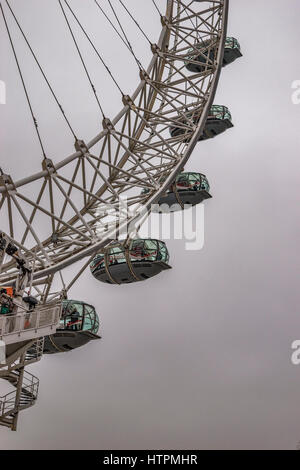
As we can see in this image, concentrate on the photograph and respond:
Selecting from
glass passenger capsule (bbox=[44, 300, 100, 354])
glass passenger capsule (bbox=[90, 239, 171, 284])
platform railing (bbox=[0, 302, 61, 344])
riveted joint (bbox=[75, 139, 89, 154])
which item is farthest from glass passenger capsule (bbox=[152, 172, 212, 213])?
platform railing (bbox=[0, 302, 61, 344])

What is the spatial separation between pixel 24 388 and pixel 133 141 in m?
12.8

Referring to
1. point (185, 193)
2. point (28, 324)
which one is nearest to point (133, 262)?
point (185, 193)

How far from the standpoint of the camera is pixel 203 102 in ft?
102

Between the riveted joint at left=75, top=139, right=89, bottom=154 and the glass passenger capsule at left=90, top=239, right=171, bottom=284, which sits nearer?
the riveted joint at left=75, top=139, right=89, bottom=154

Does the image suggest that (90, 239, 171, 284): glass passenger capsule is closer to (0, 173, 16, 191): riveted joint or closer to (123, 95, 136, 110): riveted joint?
(0, 173, 16, 191): riveted joint

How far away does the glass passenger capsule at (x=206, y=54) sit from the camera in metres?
31.8

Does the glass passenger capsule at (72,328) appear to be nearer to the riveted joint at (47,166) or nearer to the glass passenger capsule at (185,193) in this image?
the riveted joint at (47,166)

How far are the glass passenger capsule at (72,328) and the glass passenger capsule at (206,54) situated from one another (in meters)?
13.4

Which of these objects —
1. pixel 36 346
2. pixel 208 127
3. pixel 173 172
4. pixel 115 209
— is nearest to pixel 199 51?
pixel 208 127

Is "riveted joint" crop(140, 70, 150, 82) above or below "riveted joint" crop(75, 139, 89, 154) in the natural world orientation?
above

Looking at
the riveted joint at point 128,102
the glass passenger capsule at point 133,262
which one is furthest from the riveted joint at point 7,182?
the riveted joint at point 128,102

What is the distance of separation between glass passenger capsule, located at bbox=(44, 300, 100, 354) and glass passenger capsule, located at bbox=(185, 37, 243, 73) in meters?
13.4

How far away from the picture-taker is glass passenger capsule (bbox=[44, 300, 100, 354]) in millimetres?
26734

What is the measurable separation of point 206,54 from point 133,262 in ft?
45.5
